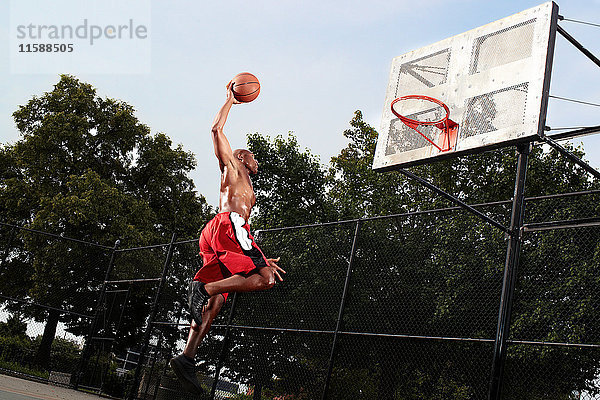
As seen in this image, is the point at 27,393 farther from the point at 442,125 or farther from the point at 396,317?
the point at 396,317

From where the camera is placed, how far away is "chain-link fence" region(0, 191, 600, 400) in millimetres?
9180

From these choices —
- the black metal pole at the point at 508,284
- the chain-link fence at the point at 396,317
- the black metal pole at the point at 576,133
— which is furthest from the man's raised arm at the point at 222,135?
the chain-link fence at the point at 396,317

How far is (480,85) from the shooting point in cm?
527

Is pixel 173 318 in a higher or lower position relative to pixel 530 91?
lower

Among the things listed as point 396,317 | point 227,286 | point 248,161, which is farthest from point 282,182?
point 227,286

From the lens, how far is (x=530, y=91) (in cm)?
481

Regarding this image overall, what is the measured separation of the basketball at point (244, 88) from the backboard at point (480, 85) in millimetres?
1391

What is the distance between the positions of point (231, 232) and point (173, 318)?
14.7 feet

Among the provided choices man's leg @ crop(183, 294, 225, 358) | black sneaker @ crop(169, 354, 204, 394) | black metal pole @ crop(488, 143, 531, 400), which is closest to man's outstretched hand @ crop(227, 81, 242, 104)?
man's leg @ crop(183, 294, 225, 358)

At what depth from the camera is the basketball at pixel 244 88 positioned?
610 centimetres

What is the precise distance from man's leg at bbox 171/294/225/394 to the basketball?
6.84 ft

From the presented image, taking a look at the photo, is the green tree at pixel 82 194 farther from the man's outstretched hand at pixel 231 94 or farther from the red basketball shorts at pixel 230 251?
the man's outstretched hand at pixel 231 94

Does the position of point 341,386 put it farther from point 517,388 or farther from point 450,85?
point 450,85

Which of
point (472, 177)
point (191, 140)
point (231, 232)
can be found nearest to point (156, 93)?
point (191, 140)
